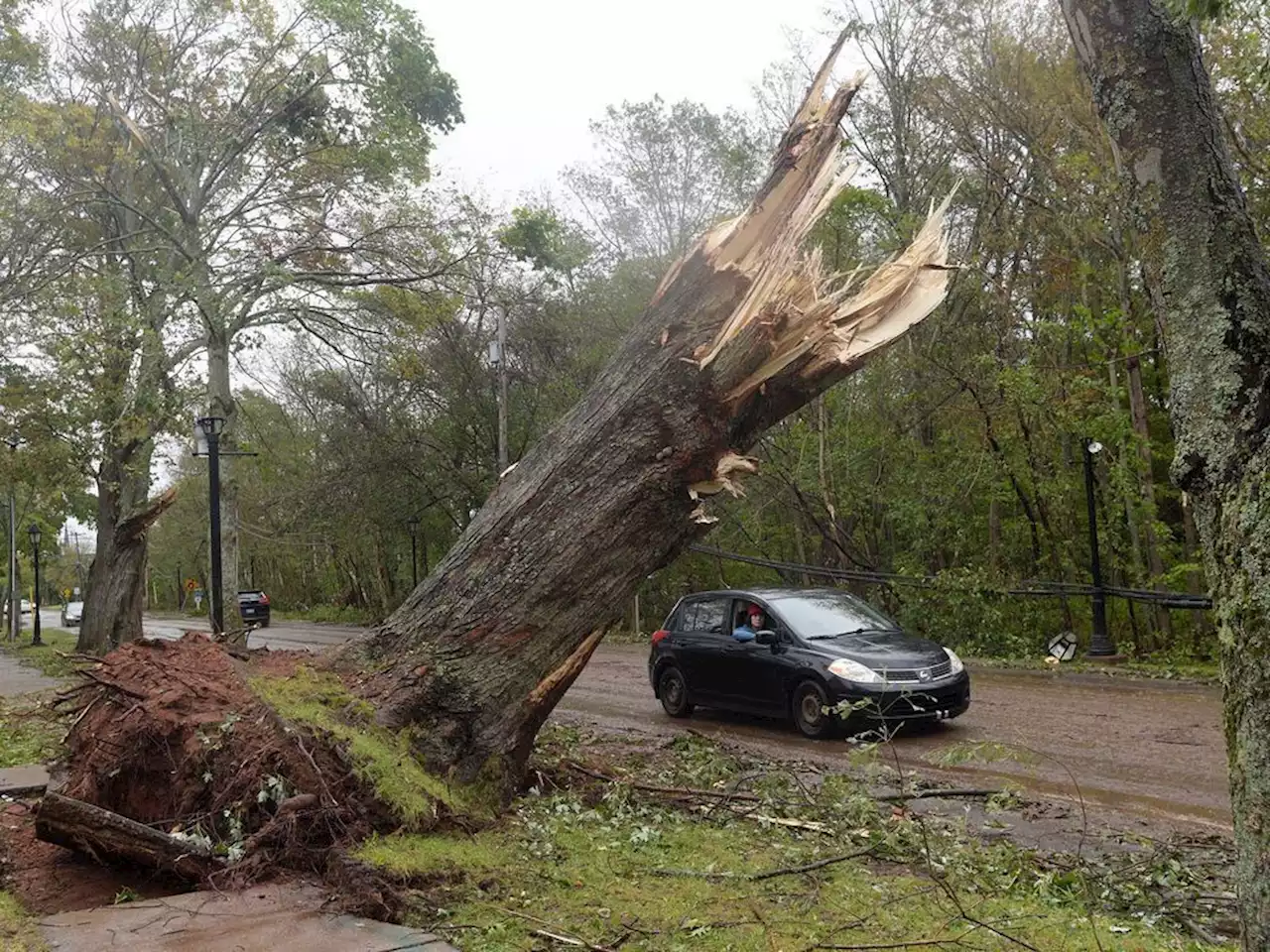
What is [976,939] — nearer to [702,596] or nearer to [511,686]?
[511,686]

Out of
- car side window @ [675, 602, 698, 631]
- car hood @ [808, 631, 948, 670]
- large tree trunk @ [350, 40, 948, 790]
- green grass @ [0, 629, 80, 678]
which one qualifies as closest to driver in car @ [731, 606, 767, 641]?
car hood @ [808, 631, 948, 670]

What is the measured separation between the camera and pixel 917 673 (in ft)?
31.4

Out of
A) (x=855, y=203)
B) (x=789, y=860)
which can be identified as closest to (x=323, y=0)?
(x=855, y=203)

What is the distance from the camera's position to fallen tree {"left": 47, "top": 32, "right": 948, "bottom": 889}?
5.67m

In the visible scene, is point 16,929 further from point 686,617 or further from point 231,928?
point 686,617

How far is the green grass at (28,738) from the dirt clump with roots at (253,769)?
1466 millimetres

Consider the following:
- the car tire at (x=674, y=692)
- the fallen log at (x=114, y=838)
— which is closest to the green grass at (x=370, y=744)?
the fallen log at (x=114, y=838)

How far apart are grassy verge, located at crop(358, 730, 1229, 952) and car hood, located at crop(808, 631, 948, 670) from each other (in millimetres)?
3224

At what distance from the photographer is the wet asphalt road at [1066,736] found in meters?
7.36

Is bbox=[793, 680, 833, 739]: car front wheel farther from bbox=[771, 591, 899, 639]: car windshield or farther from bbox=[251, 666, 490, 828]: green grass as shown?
bbox=[251, 666, 490, 828]: green grass

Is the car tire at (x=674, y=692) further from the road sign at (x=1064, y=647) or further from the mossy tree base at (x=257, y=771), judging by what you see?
the road sign at (x=1064, y=647)

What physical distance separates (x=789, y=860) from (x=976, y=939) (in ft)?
4.68

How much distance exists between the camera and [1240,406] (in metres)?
2.38

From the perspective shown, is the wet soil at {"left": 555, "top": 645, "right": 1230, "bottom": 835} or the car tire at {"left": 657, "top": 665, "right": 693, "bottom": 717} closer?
the wet soil at {"left": 555, "top": 645, "right": 1230, "bottom": 835}
